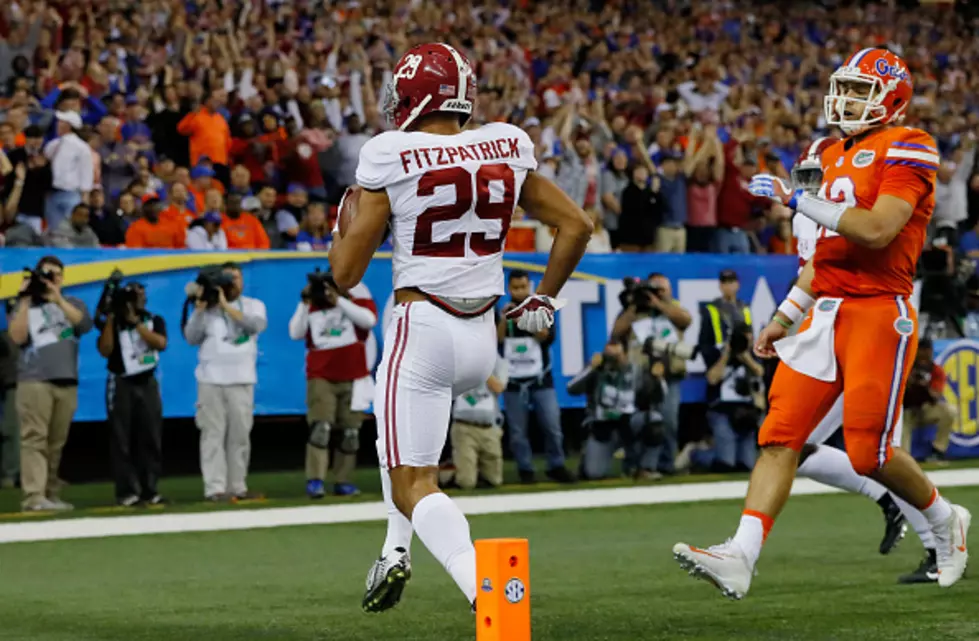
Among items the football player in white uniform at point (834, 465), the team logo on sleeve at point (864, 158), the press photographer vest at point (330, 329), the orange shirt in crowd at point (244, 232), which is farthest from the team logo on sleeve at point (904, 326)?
the orange shirt in crowd at point (244, 232)

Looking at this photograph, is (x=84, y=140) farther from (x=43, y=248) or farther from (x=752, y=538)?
(x=752, y=538)

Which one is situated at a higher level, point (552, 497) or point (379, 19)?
point (379, 19)

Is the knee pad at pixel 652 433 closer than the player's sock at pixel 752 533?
No

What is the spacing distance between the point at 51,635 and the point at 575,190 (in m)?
11.4

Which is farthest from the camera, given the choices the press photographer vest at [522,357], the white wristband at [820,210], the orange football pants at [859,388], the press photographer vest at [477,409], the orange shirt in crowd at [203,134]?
the orange shirt in crowd at [203,134]

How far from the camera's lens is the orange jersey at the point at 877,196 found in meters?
6.68

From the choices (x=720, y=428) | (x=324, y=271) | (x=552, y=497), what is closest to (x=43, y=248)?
(x=324, y=271)

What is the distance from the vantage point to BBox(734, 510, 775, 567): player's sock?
21.1 feet

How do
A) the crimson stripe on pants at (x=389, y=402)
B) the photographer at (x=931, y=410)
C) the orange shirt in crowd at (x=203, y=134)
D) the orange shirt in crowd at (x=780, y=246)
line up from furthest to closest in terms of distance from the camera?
the orange shirt in crowd at (x=780, y=246), the orange shirt in crowd at (x=203, y=134), the photographer at (x=931, y=410), the crimson stripe on pants at (x=389, y=402)

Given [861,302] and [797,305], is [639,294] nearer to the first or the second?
[797,305]

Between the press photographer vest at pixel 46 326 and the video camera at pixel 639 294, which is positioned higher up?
the press photographer vest at pixel 46 326

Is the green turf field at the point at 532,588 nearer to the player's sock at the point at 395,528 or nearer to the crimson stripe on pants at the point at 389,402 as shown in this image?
the player's sock at the point at 395,528

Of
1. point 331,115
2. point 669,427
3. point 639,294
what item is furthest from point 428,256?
point 331,115

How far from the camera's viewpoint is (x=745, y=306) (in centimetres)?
1581
